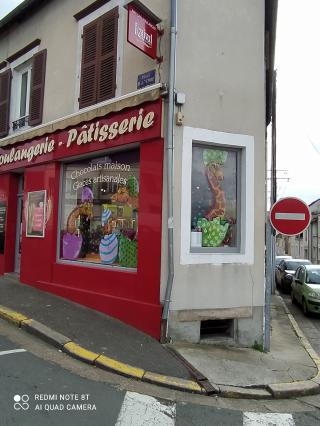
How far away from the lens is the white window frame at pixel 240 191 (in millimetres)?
6969

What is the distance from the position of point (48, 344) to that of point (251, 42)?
6019 millimetres

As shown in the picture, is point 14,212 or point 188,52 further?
point 14,212

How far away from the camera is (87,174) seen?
8.77 meters

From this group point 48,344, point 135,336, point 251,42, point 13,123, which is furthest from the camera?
point 13,123

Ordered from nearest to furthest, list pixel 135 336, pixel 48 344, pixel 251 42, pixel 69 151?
pixel 48 344
pixel 135 336
pixel 251 42
pixel 69 151

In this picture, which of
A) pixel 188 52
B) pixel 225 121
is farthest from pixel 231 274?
pixel 188 52

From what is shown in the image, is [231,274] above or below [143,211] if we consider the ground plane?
below

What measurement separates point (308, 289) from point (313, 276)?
3.41 ft

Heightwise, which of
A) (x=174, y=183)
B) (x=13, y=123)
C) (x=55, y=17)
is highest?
(x=55, y=17)

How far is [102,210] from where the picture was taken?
27.9 ft

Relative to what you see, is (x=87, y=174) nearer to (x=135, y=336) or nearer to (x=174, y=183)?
(x=174, y=183)

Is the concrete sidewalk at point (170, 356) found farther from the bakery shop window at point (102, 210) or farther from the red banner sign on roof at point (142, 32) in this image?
the red banner sign on roof at point (142, 32)

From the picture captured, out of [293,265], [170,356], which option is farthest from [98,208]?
[293,265]

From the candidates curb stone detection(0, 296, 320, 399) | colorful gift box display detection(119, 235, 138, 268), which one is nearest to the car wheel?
curb stone detection(0, 296, 320, 399)
